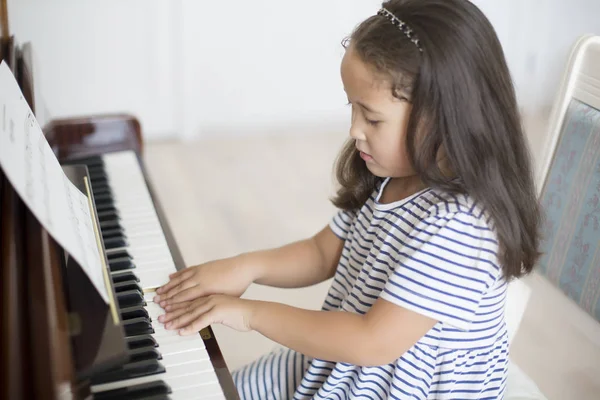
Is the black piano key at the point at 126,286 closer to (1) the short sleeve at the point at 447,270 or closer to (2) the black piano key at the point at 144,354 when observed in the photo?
(2) the black piano key at the point at 144,354

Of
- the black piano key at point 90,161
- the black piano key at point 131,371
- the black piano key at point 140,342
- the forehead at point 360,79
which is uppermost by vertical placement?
the forehead at point 360,79

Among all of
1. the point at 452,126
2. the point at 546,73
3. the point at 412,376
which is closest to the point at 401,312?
the point at 412,376

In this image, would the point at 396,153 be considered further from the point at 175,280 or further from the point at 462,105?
the point at 175,280

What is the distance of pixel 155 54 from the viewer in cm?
347

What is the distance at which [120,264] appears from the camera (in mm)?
1273

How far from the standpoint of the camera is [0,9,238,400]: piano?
73cm

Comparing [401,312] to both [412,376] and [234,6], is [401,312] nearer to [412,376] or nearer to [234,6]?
[412,376]

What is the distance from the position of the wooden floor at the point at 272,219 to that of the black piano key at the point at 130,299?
81 centimetres

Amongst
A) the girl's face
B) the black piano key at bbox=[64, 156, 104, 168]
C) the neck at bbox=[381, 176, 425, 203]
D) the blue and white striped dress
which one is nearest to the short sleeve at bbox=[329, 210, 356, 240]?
the blue and white striped dress

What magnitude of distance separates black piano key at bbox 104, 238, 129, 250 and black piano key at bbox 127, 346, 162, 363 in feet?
1.13

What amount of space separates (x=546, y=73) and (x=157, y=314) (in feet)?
11.1

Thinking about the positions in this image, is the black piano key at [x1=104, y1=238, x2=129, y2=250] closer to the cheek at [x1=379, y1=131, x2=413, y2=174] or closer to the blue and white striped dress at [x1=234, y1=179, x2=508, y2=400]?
the blue and white striped dress at [x1=234, y1=179, x2=508, y2=400]

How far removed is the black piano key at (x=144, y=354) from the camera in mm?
1021

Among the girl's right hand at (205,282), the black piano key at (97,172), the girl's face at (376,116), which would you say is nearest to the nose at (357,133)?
the girl's face at (376,116)
